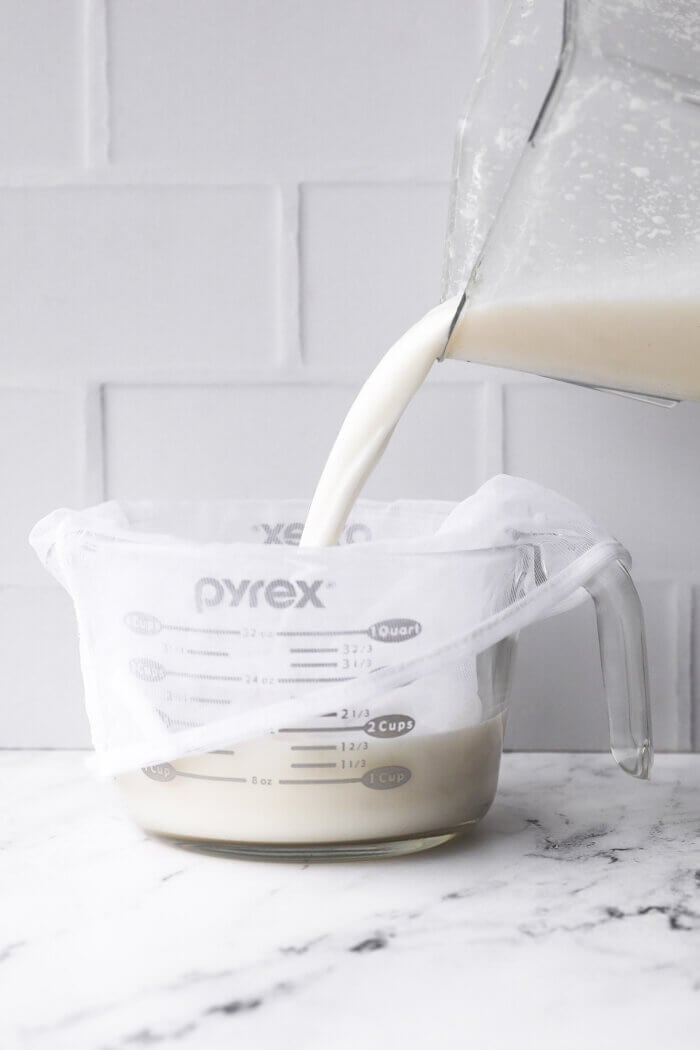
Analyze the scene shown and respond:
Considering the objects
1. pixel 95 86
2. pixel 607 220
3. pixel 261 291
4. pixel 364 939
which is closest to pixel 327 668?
pixel 364 939

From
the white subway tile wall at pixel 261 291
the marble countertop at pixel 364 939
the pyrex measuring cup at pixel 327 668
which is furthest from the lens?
the white subway tile wall at pixel 261 291

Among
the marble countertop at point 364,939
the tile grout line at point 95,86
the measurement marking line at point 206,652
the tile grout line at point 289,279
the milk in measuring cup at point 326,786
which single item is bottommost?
the marble countertop at point 364,939

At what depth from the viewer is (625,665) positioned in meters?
0.58

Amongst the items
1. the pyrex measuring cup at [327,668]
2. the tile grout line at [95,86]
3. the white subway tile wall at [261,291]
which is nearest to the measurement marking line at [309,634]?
the pyrex measuring cup at [327,668]

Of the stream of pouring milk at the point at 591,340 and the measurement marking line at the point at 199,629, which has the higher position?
the stream of pouring milk at the point at 591,340

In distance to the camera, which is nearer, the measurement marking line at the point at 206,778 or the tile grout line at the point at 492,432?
the measurement marking line at the point at 206,778

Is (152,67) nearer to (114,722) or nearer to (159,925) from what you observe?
(114,722)

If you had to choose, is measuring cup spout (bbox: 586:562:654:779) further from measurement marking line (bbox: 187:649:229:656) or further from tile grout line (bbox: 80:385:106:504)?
tile grout line (bbox: 80:385:106:504)

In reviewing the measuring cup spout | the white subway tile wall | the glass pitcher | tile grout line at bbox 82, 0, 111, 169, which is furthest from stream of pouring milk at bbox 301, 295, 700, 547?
tile grout line at bbox 82, 0, 111, 169

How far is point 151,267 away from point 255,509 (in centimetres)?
19

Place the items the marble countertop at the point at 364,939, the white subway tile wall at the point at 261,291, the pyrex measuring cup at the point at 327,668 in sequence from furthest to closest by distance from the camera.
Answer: the white subway tile wall at the point at 261,291 < the pyrex measuring cup at the point at 327,668 < the marble countertop at the point at 364,939

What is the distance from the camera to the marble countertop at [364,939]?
417 millimetres

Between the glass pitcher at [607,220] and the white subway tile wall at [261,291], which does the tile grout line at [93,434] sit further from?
the glass pitcher at [607,220]

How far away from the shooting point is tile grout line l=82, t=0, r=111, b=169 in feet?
2.51
